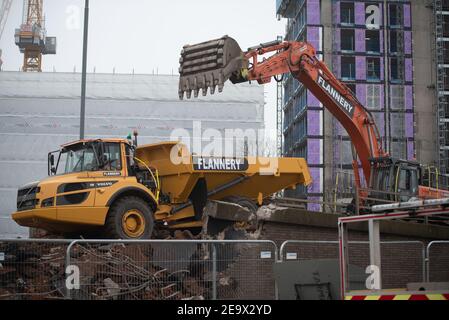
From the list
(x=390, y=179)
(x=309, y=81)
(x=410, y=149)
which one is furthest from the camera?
(x=410, y=149)

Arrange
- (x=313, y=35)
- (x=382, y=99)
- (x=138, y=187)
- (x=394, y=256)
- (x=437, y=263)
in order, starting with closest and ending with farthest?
(x=394, y=256) → (x=437, y=263) → (x=138, y=187) → (x=382, y=99) → (x=313, y=35)

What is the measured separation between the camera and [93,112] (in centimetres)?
→ 5169

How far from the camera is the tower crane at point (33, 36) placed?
73.4 meters

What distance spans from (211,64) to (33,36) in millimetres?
60421

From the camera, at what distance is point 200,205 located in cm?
1658

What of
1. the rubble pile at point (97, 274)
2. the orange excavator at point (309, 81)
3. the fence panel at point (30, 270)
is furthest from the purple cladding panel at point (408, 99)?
the fence panel at point (30, 270)

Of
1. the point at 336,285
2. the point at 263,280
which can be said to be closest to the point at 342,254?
the point at 336,285

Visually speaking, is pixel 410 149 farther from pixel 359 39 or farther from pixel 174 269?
pixel 174 269

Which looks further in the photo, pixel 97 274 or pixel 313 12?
pixel 313 12

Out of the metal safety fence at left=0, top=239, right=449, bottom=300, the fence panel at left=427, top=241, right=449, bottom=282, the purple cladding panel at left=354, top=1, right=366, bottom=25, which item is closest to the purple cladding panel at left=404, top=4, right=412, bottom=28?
the purple cladding panel at left=354, top=1, right=366, bottom=25

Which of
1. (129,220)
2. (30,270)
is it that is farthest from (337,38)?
(30,270)

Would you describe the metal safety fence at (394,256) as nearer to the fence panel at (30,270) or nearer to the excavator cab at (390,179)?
the fence panel at (30,270)

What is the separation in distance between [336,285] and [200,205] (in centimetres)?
769

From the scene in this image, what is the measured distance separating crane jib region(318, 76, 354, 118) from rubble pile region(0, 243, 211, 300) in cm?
1042
